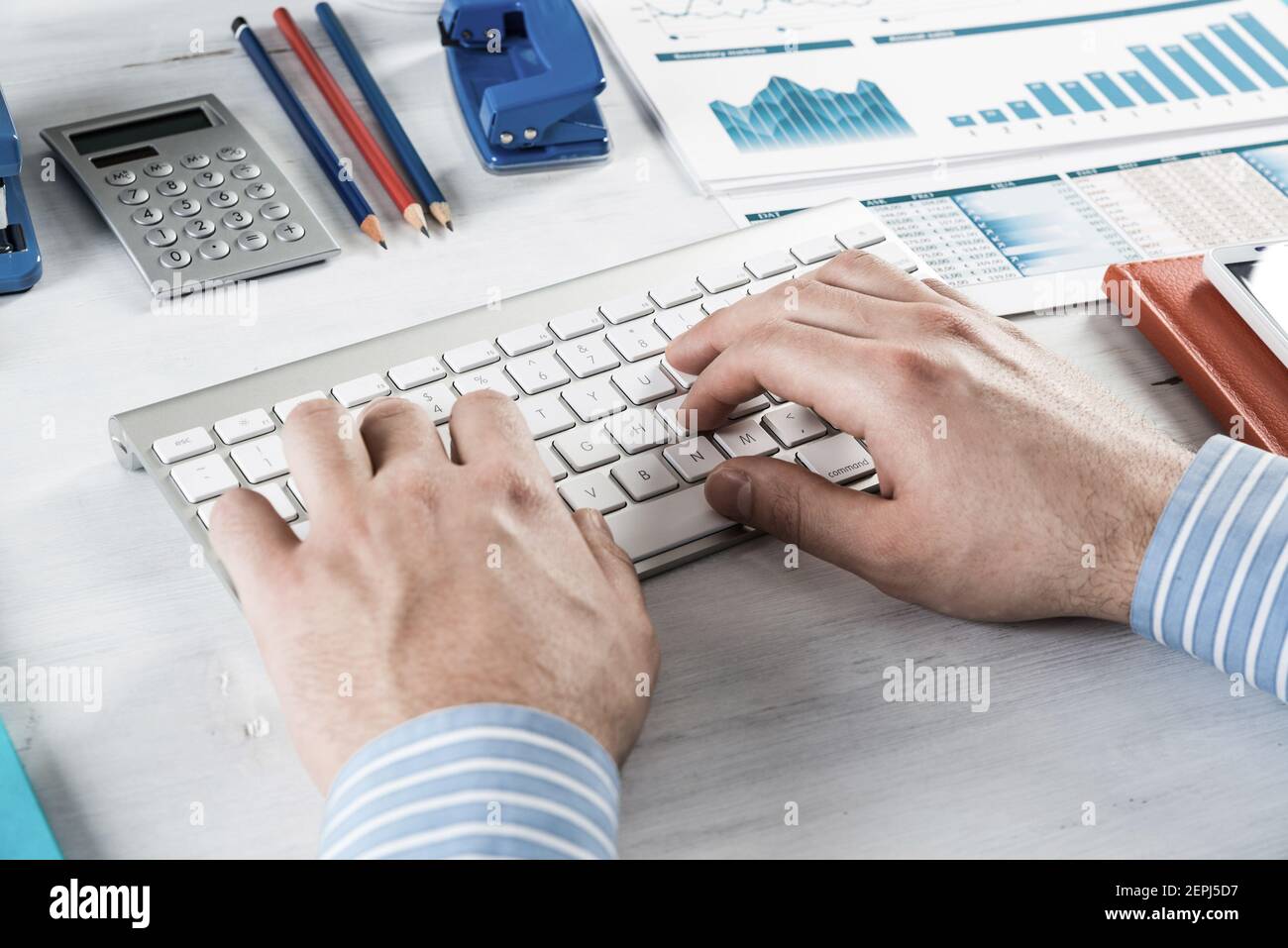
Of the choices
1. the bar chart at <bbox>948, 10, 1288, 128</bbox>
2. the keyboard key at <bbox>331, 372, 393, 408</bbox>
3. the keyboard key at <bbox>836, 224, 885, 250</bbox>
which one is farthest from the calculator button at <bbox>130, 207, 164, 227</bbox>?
the bar chart at <bbox>948, 10, 1288, 128</bbox>

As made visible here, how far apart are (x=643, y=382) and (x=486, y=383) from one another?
0.08 meters

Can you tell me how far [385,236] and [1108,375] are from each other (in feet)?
1.47

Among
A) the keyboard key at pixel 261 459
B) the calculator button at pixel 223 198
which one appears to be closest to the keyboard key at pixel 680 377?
the keyboard key at pixel 261 459

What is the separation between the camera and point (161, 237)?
0.76m

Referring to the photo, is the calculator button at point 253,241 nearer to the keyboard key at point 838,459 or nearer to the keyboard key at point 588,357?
the keyboard key at point 588,357

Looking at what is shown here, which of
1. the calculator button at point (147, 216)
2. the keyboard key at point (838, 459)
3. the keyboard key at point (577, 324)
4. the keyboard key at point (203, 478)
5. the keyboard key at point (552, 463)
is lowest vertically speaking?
the keyboard key at point (838, 459)

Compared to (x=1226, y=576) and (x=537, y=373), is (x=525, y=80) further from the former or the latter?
(x=1226, y=576)

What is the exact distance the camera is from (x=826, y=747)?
0.55 metres

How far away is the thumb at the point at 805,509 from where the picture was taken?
59 cm

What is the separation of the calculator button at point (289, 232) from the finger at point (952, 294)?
38 centimetres

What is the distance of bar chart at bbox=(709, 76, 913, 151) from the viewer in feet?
2.94

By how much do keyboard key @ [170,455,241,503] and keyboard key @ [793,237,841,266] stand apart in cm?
35

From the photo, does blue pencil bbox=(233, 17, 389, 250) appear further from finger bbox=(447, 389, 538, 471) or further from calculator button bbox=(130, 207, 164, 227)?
finger bbox=(447, 389, 538, 471)

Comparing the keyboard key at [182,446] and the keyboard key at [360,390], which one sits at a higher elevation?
the keyboard key at [360,390]
